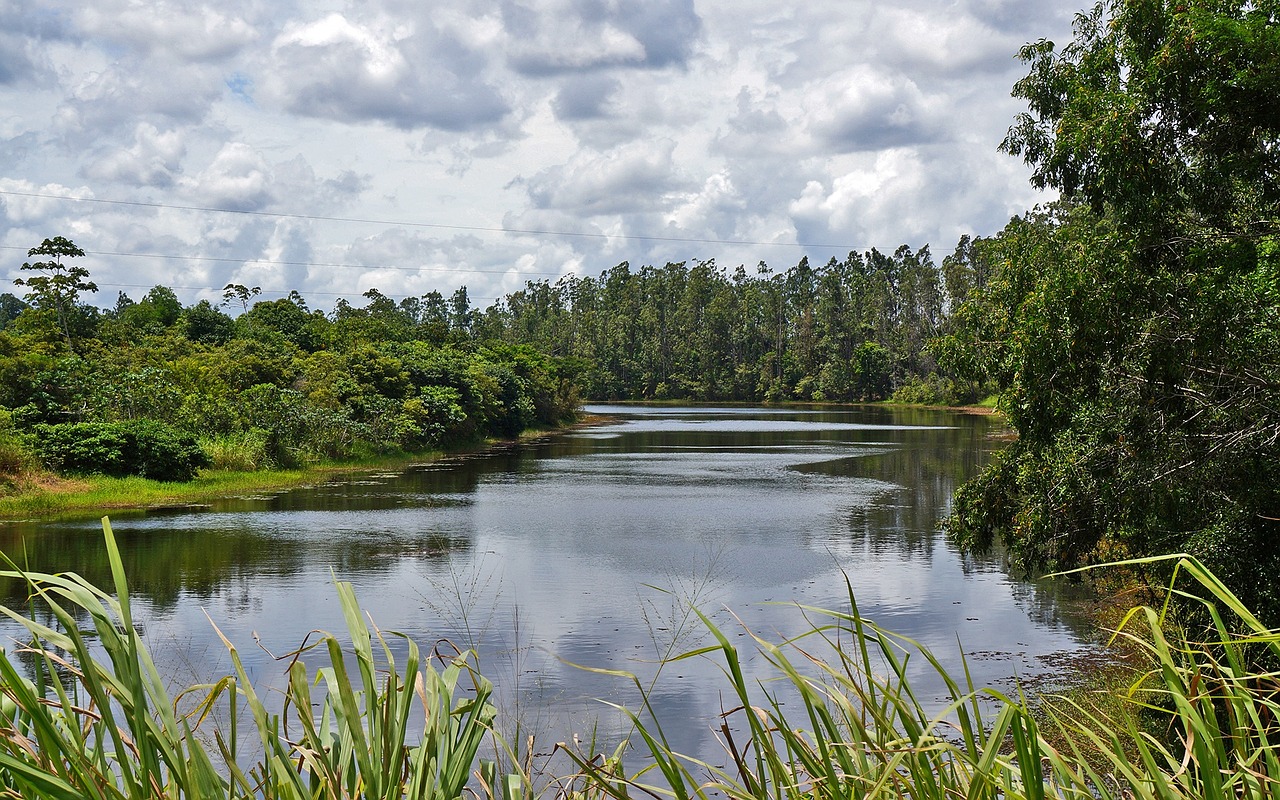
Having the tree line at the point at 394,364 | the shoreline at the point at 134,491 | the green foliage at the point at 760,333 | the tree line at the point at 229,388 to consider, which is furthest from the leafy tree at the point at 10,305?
the shoreline at the point at 134,491

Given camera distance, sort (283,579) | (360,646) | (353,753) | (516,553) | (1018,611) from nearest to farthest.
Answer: (360,646) → (353,753) → (1018,611) → (283,579) → (516,553)

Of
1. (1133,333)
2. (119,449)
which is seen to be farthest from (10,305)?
(1133,333)

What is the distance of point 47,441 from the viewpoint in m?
22.2

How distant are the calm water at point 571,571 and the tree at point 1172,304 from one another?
2501mm

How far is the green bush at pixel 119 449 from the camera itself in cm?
2223

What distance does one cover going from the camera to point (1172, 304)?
9.45 meters

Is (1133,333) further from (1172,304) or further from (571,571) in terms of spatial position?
(571,571)

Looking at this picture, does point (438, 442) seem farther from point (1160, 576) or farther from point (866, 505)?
point (1160, 576)

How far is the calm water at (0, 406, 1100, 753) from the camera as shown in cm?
1132

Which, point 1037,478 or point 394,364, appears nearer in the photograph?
point 1037,478

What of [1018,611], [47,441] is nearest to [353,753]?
[1018,611]

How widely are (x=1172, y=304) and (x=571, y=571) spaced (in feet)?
32.0

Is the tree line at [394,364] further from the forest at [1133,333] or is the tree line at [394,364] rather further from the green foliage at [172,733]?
the green foliage at [172,733]

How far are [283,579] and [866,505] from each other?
44.8ft
